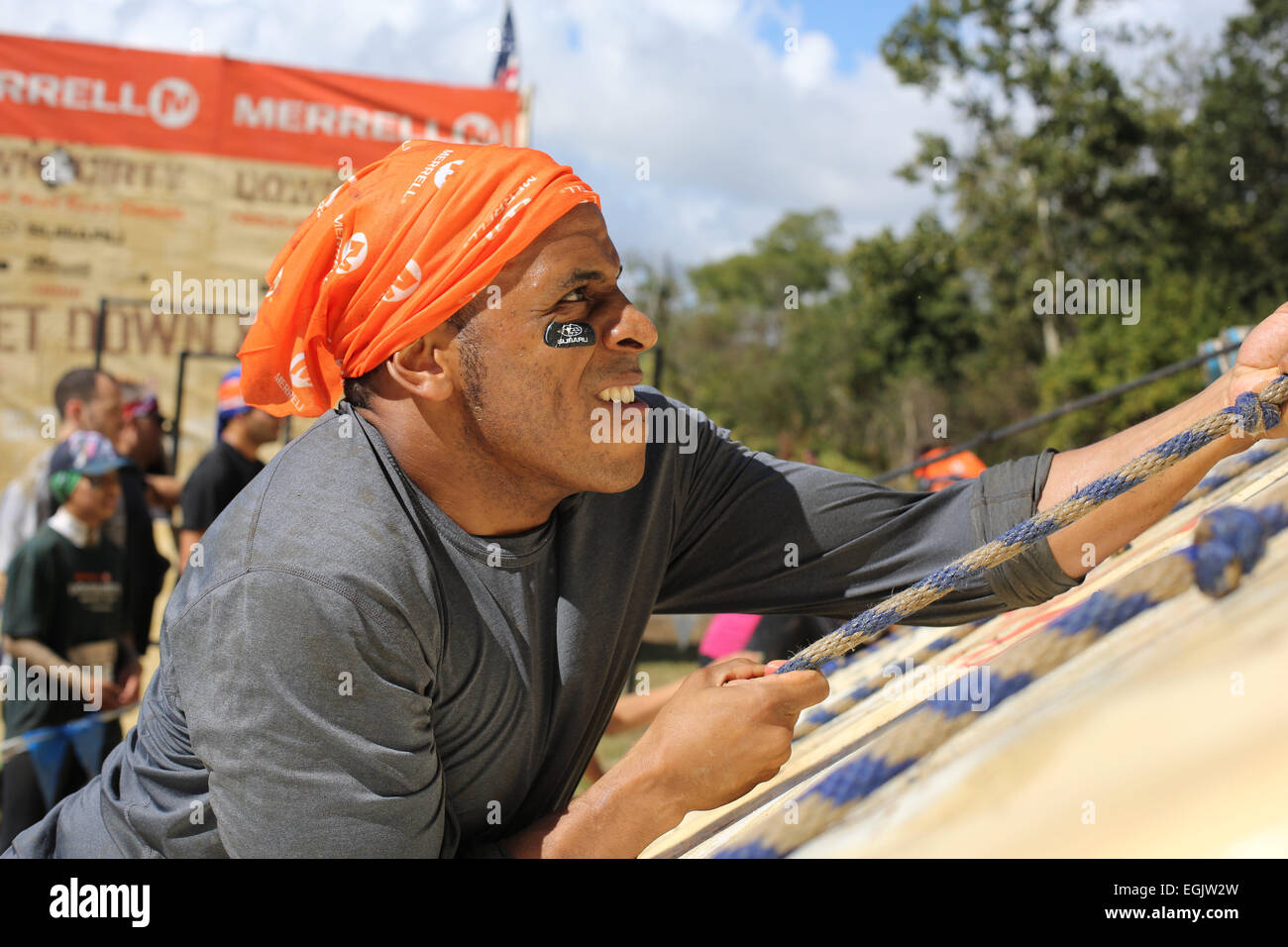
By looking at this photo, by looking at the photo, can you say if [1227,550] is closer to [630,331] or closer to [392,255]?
[630,331]

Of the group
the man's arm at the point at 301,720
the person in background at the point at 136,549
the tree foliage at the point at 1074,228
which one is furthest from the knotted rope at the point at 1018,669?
the tree foliage at the point at 1074,228

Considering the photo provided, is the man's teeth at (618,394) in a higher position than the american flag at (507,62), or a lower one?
lower

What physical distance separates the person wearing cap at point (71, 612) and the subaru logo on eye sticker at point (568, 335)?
354 centimetres

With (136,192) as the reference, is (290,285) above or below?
below

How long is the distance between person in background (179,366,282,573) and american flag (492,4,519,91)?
17.7 ft

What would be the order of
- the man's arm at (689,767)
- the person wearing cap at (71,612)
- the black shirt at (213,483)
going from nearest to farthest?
the man's arm at (689,767) < the person wearing cap at (71,612) < the black shirt at (213,483)

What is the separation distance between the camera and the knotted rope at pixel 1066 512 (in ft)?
5.13

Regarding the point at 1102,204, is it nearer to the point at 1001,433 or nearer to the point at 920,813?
the point at 1001,433

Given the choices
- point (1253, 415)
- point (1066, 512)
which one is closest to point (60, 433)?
point (1066, 512)

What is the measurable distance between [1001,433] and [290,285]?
338cm

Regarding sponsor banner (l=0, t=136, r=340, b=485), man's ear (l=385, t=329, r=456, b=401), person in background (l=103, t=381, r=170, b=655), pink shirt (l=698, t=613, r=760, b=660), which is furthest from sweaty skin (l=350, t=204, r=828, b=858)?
sponsor banner (l=0, t=136, r=340, b=485)

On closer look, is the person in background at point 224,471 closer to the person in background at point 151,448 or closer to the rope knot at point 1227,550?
the person in background at point 151,448
